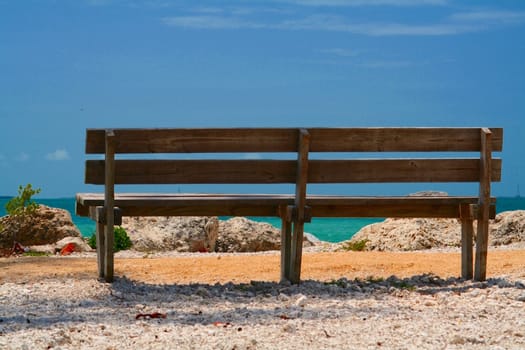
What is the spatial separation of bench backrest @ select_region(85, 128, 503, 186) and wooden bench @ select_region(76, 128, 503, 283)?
0.03 feet

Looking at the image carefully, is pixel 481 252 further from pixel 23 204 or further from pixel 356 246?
pixel 23 204

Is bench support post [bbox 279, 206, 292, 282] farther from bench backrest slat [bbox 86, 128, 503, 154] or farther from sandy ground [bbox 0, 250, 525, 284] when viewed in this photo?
bench backrest slat [bbox 86, 128, 503, 154]

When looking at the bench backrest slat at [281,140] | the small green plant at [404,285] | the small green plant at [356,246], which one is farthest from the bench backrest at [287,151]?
the small green plant at [356,246]

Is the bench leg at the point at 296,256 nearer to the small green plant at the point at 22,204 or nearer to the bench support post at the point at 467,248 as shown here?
the bench support post at the point at 467,248

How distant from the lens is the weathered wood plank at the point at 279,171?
8852 mm

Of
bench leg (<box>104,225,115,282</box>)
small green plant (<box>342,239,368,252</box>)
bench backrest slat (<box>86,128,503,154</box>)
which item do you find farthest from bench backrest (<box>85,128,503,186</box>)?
small green plant (<box>342,239,368,252</box>)

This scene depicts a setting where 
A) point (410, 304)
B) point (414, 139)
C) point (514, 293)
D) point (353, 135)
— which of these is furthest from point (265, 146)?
point (514, 293)

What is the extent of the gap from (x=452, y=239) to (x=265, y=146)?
7.05 metres

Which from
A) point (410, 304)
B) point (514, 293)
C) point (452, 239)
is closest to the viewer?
point (410, 304)

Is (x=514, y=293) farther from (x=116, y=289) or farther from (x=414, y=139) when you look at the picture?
(x=116, y=289)

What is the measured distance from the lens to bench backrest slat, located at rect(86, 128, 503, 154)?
8.80 meters

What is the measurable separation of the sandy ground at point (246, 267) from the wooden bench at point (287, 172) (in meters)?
1.05

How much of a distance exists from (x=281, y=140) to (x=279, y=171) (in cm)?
32

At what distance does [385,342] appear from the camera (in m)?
6.34
